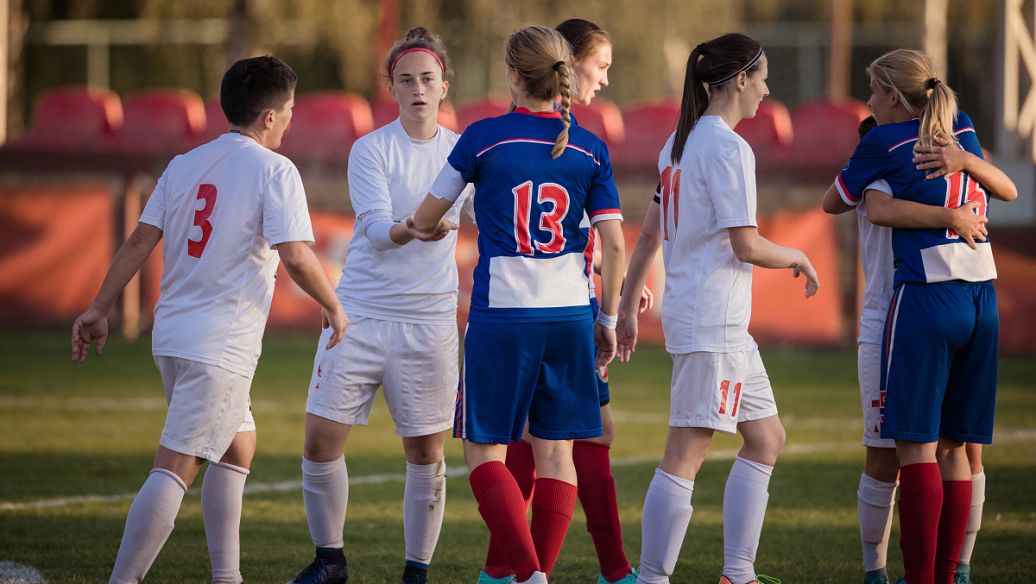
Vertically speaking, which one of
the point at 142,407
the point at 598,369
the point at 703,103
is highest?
the point at 703,103

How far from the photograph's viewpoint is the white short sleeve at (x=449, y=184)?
4.42 m

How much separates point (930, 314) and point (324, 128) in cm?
1301

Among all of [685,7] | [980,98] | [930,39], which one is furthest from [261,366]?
[980,98]

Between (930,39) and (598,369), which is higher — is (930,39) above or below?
above

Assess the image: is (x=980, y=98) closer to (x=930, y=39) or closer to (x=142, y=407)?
(x=930, y=39)

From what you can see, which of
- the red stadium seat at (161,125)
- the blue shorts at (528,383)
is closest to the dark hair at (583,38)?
the blue shorts at (528,383)

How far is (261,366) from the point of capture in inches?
538

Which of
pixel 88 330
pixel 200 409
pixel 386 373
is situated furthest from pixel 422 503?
pixel 88 330

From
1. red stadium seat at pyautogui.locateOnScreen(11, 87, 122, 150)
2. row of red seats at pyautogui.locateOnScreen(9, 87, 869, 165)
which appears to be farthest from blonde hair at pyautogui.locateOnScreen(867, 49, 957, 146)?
red stadium seat at pyautogui.locateOnScreen(11, 87, 122, 150)

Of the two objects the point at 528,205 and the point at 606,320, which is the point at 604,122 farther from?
the point at 528,205

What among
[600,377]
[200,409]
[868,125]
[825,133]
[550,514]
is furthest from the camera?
[825,133]

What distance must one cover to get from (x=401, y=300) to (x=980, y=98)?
107 ft

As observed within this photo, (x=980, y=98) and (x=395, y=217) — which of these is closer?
(x=395, y=217)

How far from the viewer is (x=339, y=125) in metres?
16.8
